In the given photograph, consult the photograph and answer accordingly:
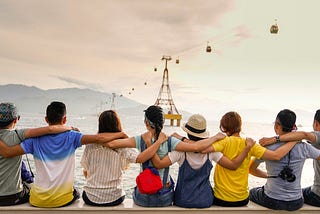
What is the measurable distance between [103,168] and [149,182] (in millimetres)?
409

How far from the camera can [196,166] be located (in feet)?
8.92

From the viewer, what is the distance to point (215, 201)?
2.87 m

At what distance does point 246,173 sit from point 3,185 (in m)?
2.05

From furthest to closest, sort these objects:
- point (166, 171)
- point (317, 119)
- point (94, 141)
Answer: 1. point (317, 119)
2. point (166, 171)
3. point (94, 141)

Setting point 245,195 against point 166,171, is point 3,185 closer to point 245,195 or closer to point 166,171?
point 166,171

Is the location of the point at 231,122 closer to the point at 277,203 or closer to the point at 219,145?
the point at 219,145

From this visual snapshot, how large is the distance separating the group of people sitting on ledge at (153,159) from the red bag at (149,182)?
3.5 inches

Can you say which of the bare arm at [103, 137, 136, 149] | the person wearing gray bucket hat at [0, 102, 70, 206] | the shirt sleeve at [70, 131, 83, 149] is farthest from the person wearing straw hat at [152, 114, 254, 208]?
the person wearing gray bucket hat at [0, 102, 70, 206]

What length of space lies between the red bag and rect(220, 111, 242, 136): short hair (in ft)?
2.35

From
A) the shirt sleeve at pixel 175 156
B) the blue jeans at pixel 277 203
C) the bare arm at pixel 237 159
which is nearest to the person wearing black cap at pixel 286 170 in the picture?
the blue jeans at pixel 277 203

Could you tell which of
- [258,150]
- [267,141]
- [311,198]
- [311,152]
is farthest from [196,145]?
[311,198]

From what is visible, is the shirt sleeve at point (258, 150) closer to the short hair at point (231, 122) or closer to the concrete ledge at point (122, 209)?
the short hair at point (231, 122)

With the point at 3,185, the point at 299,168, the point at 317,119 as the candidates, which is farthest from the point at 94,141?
the point at 317,119

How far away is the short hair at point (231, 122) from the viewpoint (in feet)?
9.09
